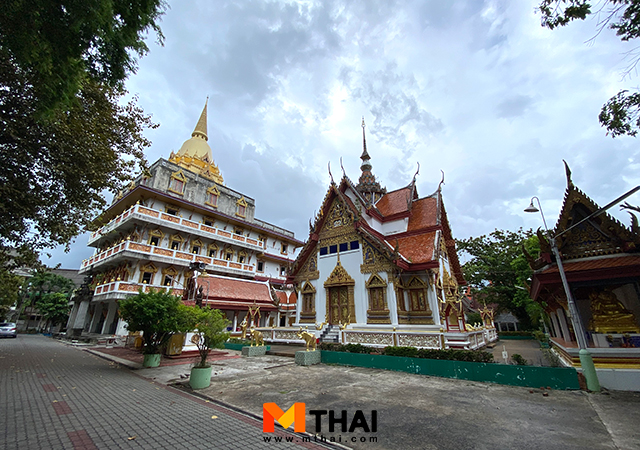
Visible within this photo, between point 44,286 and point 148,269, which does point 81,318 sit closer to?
point 148,269

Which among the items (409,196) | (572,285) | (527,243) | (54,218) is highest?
(409,196)

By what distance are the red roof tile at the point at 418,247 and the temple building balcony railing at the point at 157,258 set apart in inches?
638

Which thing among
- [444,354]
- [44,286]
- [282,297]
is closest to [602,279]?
[444,354]

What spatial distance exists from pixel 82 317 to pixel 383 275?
2964cm

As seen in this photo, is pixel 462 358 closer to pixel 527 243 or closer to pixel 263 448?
pixel 263 448

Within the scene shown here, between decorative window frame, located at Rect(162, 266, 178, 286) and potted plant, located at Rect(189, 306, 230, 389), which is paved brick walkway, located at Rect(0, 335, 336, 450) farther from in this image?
decorative window frame, located at Rect(162, 266, 178, 286)

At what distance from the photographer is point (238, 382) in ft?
26.3

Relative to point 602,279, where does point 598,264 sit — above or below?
above

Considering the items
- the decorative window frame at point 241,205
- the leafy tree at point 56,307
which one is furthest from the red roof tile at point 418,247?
the leafy tree at point 56,307

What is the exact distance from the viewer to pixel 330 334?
14.3 m

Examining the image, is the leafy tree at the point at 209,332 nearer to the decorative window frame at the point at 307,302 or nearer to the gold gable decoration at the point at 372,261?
the gold gable decoration at the point at 372,261

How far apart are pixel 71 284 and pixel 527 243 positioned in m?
62.4

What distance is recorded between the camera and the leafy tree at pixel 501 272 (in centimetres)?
2250

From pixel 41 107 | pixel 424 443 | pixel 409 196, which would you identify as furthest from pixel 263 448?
pixel 409 196
